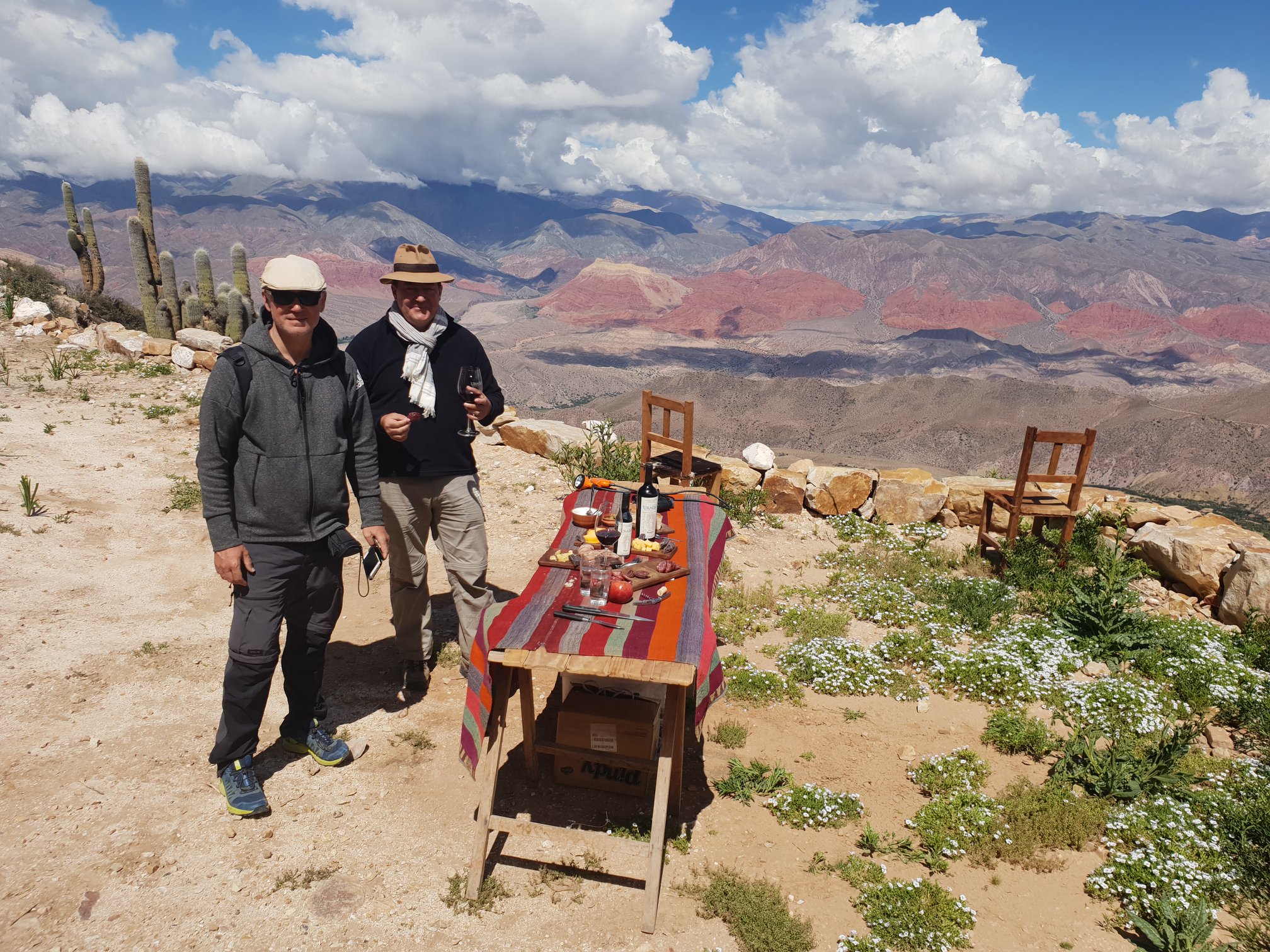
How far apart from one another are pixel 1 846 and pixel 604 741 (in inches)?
110

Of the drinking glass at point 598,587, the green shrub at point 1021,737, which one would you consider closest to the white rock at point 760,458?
the green shrub at point 1021,737

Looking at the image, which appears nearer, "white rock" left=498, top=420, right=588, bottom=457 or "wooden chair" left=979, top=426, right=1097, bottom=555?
"wooden chair" left=979, top=426, right=1097, bottom=555

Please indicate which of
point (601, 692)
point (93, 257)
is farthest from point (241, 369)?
point (93, 257)

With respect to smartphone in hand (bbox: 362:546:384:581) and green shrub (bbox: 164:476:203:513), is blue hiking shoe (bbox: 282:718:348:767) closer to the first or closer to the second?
smartphone in hand (bbox: 362:546:384:581)

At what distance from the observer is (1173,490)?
44969 millimetres

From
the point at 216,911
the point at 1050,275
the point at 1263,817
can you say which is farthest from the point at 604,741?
the point at 1050,275

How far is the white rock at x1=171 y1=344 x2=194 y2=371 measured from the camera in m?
13.2

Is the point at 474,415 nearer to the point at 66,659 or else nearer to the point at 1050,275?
the point at 66,659

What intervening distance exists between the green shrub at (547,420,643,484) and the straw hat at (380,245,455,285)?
17.8 ft

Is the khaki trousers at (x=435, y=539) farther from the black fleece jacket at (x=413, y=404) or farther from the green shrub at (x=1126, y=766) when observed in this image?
the green shrub at (x=1126, y=766)

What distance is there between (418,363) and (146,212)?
22.5 metres

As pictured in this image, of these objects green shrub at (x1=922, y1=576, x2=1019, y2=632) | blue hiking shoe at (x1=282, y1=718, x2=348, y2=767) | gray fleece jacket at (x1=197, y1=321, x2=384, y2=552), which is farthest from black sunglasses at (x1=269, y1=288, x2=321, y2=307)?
green shrub at (x1=922, y1=576, x2=1019, y2=632)

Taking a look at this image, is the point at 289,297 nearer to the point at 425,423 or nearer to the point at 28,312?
the point at 425,423

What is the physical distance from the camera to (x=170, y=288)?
60.6 feet
